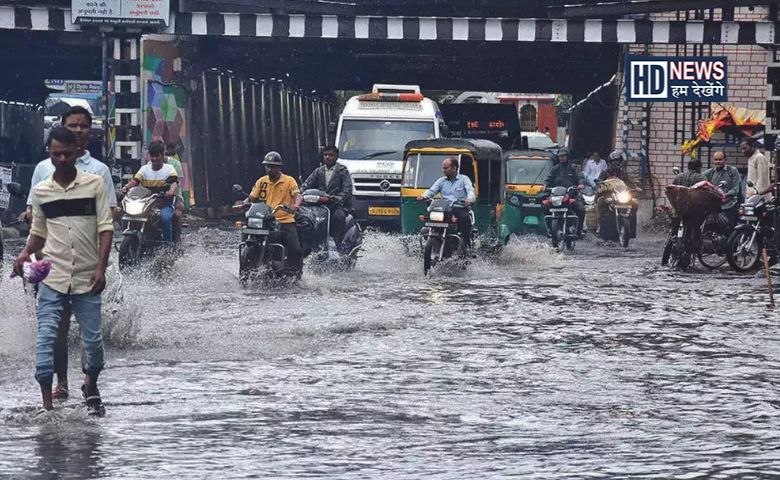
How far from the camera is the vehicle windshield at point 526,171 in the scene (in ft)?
98.4

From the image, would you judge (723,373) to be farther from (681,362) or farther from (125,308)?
(125,308)

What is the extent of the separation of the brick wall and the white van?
7.06 metres

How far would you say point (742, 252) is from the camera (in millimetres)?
20828

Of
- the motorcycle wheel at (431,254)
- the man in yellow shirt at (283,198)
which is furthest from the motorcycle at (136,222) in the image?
the motorcycle wheel at (431,254)

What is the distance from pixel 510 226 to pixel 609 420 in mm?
19827

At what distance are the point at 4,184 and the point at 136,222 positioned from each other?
1186 cm

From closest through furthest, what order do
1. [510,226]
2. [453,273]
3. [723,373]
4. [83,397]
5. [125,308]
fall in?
[83,397] < [723,373] < [125,308] < [453,273] < [510,226]

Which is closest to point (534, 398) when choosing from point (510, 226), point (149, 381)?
point (149, 381)

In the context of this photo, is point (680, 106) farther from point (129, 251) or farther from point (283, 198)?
point (129, 251)

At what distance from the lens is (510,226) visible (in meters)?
28.5

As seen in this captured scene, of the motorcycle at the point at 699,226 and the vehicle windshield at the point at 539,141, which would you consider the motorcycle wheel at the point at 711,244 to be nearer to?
the motorcycle at the point at 699,226

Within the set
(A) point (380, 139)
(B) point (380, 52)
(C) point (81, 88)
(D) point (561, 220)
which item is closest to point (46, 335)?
(D) point (561, 220)

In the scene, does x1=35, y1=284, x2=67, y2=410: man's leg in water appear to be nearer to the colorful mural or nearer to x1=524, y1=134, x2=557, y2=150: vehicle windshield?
the colorful mural

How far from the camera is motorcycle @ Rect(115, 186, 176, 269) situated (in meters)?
17.1
